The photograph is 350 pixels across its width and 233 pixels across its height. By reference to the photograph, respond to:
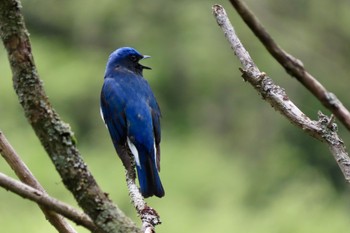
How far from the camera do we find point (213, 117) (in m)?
15.8

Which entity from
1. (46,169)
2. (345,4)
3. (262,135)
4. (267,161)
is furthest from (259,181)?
(46,169)

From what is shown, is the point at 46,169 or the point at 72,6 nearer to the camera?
the point at 46,169

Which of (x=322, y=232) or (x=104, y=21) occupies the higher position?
(x=104, y=21)

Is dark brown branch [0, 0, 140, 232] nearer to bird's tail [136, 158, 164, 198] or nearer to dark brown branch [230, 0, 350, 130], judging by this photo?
dark brown branch [230, 0, 350, 130]

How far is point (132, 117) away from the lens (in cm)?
414

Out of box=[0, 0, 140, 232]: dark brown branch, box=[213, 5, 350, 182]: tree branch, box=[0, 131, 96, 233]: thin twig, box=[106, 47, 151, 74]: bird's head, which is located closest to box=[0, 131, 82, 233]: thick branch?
box=[0, 131, 96, 233]: thin twig

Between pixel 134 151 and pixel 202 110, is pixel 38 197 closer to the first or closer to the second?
pixel 134 151

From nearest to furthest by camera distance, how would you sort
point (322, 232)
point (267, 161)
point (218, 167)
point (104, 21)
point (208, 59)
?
point (322, 232)
point (218, 167)
point (267, 161)
point (208, 59)
point (104, 21)

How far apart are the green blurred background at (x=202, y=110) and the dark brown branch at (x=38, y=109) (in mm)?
6279

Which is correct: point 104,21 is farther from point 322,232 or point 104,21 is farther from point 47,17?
point 322,232

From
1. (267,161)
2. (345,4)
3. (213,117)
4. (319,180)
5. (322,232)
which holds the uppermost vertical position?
(345,4)

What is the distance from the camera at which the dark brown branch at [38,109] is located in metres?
1.56

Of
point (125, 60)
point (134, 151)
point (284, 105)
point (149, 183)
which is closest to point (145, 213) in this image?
point (284, 105)

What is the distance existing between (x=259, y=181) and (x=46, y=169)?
4.90m
